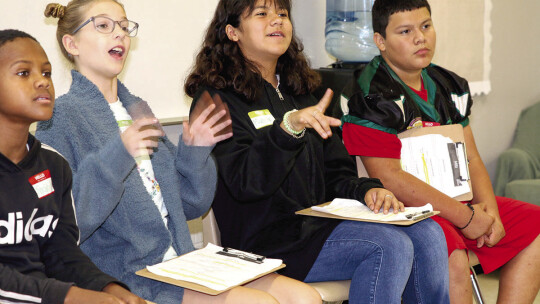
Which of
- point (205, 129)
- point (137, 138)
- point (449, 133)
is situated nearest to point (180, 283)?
point (137, 138)

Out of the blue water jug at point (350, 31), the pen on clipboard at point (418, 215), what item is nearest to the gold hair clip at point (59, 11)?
the pen on clipboard at point (418, 215)

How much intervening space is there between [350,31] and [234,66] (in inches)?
45.7

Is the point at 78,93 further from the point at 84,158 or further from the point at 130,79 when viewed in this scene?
the point at 130,79

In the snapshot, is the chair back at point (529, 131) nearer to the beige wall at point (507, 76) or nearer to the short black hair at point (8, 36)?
the beige wall at point (507, 76)

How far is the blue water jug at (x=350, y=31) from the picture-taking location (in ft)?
10.2

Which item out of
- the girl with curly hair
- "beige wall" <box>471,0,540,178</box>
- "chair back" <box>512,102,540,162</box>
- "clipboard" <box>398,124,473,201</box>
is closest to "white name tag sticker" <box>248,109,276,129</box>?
the girl with curly hair

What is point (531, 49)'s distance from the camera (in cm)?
492

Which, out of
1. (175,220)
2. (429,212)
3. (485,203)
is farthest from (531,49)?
(175,220)

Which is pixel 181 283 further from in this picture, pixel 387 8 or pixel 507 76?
pixel 507 76

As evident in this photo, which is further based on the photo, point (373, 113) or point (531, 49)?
point (531, 49)

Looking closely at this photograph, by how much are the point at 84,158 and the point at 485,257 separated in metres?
1.63

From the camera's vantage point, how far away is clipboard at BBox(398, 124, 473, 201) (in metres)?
2.45

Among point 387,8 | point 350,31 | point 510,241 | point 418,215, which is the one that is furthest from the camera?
point 350,31

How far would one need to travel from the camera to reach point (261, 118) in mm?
2115
